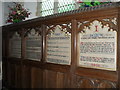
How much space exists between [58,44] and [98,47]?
0.58 meters

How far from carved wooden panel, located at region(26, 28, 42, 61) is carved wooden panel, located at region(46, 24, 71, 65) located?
0.18 m

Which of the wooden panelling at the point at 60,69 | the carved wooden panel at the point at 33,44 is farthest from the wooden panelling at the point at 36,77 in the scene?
the carved wooden panel at the point at 33,44

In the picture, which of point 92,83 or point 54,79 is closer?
point 92,83

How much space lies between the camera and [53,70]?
1952 millimetres

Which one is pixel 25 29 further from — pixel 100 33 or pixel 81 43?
pixel 100 33

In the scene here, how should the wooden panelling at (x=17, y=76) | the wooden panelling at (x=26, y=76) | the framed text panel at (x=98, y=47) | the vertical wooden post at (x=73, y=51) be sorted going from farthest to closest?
the wooden panelling at (x=17, y=76) → the wooden panelling at (x=26, y=76) → the vertical wooden post at (x=73, y=51) → the framed text panel at (x=98, y=47)

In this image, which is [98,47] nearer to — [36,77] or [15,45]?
[36,77]

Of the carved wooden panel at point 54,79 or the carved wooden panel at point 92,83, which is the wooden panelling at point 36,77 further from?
the carved wooden panel at point 92,83

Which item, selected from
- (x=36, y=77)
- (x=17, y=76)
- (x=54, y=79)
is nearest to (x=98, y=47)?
(x=54, y=79)

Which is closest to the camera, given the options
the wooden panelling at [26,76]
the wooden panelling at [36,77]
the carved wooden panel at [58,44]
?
the carved wooden panel at [58,44]

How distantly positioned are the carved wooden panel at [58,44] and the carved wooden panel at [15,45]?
72cm

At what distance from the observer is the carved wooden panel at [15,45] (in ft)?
8.40

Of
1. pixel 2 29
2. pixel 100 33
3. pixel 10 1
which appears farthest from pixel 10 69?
pixel 100 33

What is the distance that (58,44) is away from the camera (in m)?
1.91
